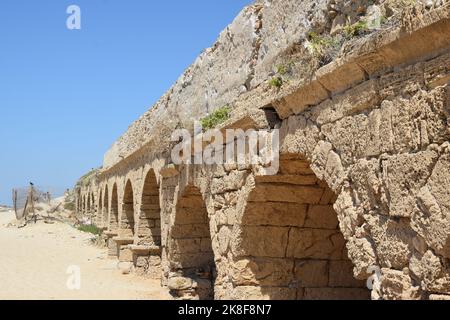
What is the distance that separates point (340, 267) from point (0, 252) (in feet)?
42.2

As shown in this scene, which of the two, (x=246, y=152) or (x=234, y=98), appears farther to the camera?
(x=234, y=98)

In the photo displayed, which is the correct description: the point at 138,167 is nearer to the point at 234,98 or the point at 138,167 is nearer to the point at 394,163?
the point at 234,98

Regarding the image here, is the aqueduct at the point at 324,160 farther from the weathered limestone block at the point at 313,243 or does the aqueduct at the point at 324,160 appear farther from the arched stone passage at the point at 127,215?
the arched stone passage at the point at 127,215

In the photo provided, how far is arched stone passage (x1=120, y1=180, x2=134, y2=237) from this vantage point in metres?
14.0

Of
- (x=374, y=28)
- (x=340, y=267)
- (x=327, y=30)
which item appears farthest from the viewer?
(x=340, y=267)

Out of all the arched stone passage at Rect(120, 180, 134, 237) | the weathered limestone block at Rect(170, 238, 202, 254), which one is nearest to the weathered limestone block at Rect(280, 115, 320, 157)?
the weathered limestone block at Rect(170, 238, 202, 254)

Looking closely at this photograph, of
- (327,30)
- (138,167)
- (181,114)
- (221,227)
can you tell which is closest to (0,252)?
(138,167)

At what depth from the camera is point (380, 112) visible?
9.71 ft

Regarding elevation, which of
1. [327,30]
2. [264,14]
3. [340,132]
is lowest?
[340,132]

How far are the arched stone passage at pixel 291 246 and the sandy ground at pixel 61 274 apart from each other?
409 cm

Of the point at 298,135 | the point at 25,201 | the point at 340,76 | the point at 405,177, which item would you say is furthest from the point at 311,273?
the point at 25,201

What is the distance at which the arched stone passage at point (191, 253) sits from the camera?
7.88 m

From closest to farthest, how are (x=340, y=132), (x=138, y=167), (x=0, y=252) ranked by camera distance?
(x=340, y=132)
(x=138, y=167)
(x=0, y=252)

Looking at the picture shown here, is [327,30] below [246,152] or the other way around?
the other way around
